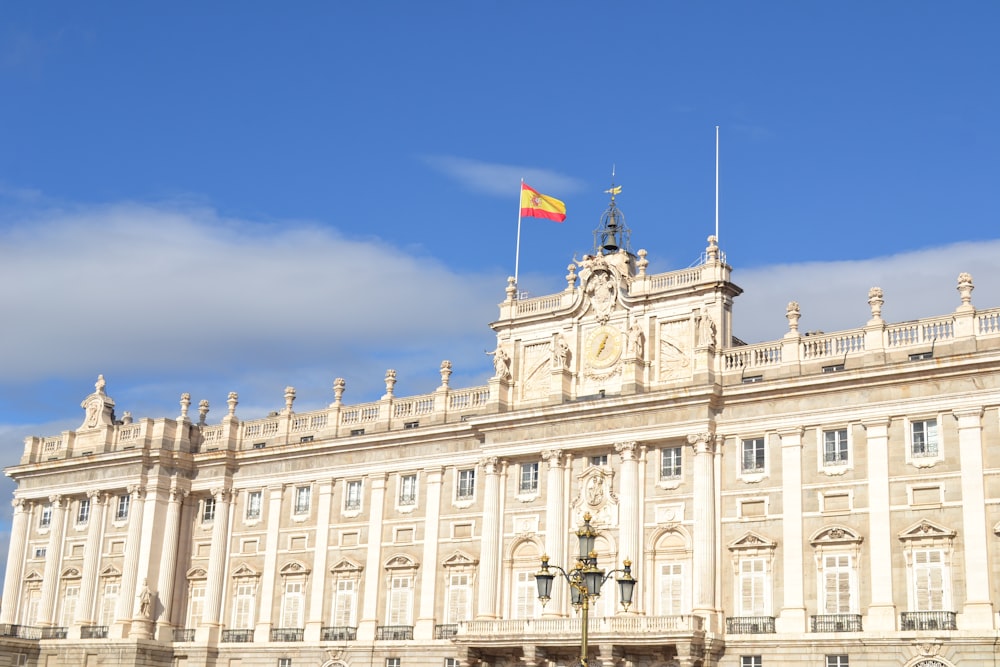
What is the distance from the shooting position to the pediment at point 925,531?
4616cm

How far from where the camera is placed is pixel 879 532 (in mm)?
47562

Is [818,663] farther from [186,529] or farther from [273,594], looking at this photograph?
[186,529]

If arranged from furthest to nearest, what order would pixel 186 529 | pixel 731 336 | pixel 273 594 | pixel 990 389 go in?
pixel 186 529 → pixel 273 594 → pixel 731 336 → pixel 990 389

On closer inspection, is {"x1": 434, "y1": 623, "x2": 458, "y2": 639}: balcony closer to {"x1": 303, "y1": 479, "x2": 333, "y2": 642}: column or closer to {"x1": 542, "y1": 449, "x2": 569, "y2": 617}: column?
{"x1": 542, "y1": 449, "x2": 569, "y2": 617}: column

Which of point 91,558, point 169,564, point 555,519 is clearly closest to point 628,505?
point 555,519

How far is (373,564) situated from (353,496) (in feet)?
12.6

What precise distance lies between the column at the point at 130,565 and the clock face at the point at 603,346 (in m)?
25.9

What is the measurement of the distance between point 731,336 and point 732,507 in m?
7.32

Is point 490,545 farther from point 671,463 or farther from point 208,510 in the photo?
point 208,510

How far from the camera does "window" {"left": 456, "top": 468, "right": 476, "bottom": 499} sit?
196ft

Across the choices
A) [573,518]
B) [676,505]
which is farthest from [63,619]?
[676,505]

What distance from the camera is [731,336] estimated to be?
54.6 metres

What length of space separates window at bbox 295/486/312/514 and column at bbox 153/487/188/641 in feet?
22.6

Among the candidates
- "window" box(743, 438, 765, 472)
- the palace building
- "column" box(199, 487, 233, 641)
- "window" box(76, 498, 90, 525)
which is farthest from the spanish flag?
"window" box(76, 498, 90, 525)
